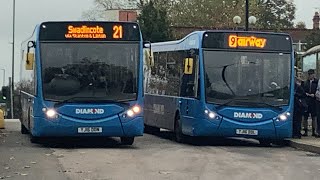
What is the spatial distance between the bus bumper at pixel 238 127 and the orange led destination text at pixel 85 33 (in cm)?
341

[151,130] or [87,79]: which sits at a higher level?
[87,79]

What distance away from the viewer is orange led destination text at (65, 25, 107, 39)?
19.9m

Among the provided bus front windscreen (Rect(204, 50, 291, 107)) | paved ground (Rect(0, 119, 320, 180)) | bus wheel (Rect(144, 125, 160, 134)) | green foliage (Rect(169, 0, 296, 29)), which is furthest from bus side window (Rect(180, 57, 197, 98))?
green foliage (Rect(169, 0, 296, 29))

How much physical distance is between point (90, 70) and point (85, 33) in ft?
3.02

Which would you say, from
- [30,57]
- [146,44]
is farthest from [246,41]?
[30,57]

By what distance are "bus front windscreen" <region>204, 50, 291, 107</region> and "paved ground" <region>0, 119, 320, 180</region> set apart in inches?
51.1

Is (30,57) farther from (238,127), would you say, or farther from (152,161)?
(238,127)

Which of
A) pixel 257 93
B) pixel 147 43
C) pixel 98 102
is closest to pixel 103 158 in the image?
pixel 98 102

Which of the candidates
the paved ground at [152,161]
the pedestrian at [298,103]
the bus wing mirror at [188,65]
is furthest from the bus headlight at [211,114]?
the pedestrian at [298,103]

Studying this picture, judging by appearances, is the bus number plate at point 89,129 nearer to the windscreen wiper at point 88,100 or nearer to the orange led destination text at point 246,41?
the windscreen wiper at point 88,100

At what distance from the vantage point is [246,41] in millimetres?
21422

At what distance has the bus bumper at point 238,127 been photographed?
20.9m

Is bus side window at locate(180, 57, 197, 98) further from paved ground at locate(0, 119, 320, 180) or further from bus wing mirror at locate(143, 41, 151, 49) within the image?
bus wing mirror at locate(143, 41, 151, 49)

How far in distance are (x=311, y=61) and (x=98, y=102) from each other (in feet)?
43.1
